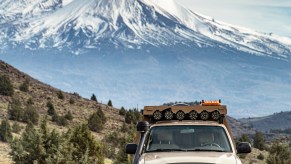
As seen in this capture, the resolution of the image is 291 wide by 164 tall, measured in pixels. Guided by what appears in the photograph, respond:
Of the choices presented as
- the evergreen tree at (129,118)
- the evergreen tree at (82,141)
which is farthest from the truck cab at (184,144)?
the evergreen tree at (129,118)

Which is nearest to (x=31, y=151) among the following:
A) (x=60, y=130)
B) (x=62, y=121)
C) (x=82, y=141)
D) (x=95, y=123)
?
(x=82, y=141)

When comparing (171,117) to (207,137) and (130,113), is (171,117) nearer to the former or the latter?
(207,137)

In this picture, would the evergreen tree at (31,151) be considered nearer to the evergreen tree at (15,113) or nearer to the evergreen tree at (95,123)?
the evergreen tree at (15,113)

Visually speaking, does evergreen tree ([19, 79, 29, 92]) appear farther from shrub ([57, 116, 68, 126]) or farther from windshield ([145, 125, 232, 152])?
windshield ([145, 125, 232, 152])

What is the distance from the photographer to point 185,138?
13539 mm

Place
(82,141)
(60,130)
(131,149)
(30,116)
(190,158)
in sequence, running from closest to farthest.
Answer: (190,158) < (131,149) < (82,141) < (60,130) < (30,116)

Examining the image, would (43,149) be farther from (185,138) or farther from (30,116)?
(30,116)

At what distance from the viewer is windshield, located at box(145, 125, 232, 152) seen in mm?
13000

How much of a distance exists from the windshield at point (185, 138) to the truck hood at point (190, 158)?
735mm

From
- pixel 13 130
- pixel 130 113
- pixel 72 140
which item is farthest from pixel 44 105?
pixel 72 140

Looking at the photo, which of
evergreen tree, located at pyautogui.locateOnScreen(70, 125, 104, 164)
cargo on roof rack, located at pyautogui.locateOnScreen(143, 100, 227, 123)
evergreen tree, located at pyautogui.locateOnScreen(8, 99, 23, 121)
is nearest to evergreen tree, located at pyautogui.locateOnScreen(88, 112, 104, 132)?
evergreen tree, located at pyautogui.locateOnScreen(8, 99, 23, 121)

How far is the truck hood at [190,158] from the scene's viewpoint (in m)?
11.4

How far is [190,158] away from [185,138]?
2048 millimetres

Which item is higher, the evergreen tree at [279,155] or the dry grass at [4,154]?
the evergreen tree at [279,155]
